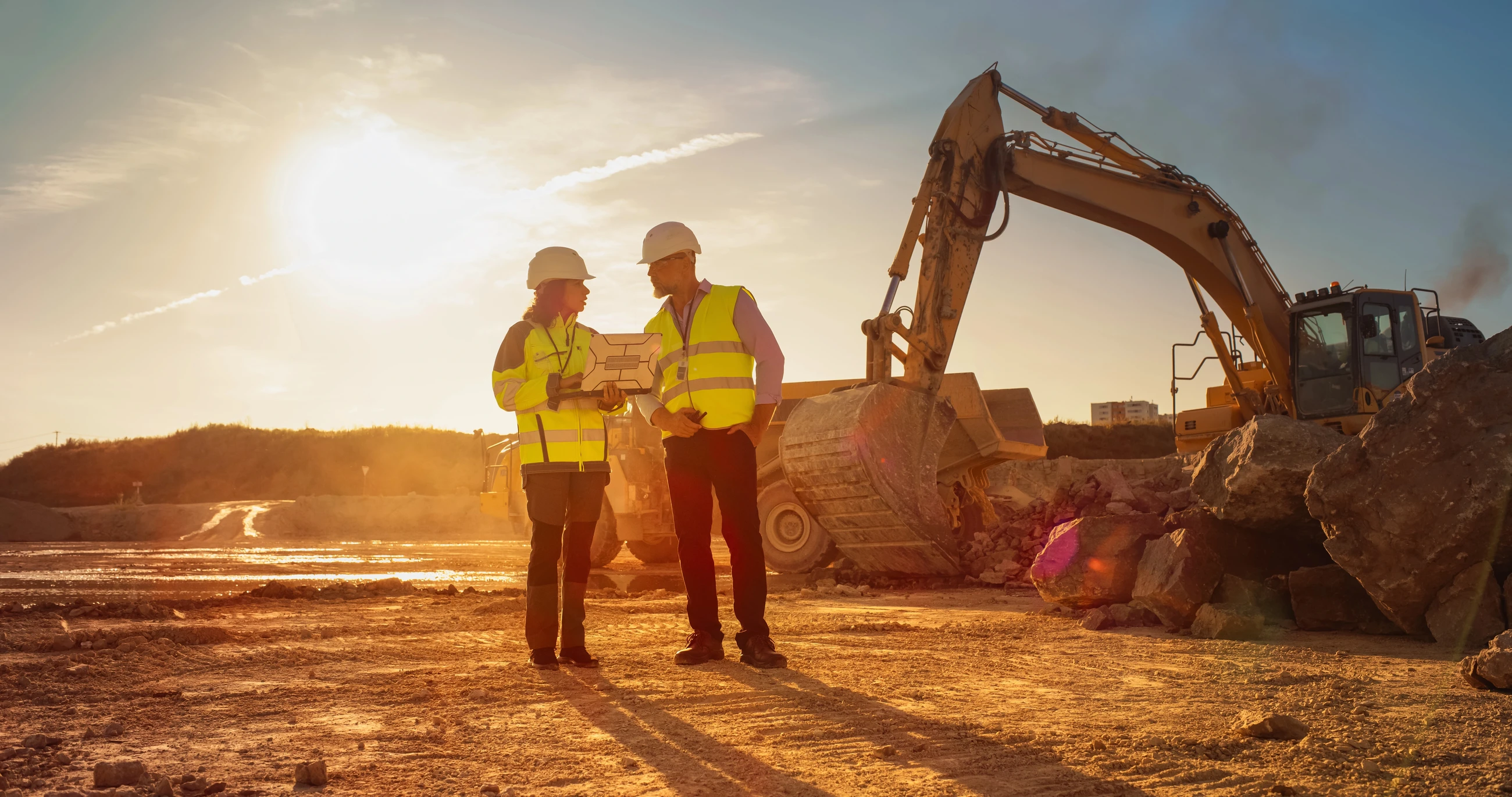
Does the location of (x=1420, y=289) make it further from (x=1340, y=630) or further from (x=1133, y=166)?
(x=1340, y=630)

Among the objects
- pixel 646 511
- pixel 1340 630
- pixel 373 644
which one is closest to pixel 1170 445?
pixel 646 511

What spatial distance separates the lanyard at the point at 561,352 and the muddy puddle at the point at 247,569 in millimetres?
5307

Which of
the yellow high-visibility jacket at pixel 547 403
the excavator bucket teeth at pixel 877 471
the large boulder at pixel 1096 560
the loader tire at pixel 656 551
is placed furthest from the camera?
the loader tire at pixel 656 551

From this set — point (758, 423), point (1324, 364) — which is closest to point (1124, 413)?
point (1324, 364)

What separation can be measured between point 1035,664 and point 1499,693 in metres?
1.75

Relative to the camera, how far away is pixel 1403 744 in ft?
10.2

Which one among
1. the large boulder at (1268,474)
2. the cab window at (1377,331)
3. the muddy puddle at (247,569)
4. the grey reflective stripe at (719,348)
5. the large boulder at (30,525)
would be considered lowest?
the muddy puddle at (247,569)

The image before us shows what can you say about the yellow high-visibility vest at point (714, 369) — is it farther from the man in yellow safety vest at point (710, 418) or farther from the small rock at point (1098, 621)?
the small rock at point (1098, 621)

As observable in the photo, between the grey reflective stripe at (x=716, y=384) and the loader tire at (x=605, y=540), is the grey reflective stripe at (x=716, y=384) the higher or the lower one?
the higher one

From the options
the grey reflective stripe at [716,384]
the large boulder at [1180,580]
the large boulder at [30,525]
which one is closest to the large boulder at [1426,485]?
the large boulder at [1180,580]

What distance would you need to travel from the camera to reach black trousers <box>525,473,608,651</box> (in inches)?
189

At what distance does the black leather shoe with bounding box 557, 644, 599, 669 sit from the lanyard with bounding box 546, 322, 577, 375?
4.24 ft

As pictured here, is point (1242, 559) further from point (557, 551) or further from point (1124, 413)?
point (1124, 413)

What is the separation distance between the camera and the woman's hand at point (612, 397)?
4797 mm
